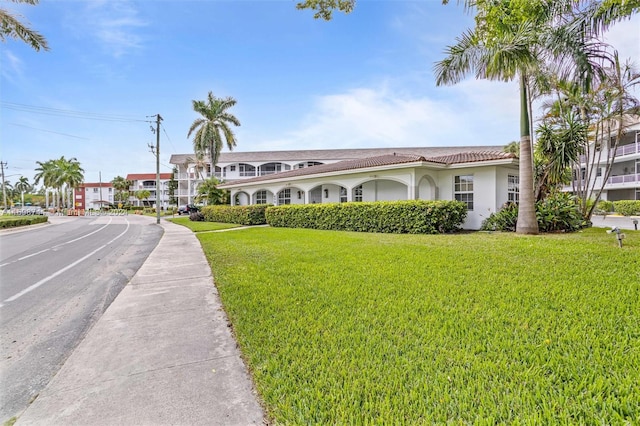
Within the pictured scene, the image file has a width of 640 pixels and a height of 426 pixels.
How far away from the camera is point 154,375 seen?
3.01 metres

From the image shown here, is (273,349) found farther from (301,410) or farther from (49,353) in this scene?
(49,353)

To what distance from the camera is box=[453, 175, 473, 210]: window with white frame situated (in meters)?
15.6

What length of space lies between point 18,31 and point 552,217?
2294 cm

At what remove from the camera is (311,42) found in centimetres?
1330

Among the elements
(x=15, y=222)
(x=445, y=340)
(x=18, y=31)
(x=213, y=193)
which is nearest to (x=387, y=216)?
(x=445, y=340)

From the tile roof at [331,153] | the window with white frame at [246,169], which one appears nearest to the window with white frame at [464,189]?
the tile roof at [331,153]

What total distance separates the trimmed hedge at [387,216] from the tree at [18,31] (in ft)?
47.0

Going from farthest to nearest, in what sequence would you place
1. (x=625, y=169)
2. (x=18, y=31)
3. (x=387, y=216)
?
(x=625, y=169) < (x=387, y=216) < (x=18, y=31)

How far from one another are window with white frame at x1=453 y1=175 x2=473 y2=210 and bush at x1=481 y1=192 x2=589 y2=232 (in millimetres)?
2121

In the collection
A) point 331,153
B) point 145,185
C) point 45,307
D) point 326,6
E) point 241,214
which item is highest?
point 331,153

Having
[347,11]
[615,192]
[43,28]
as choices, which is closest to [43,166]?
[43,28]

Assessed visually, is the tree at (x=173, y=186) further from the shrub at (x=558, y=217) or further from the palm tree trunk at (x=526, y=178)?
the shrub at (x=558, y=217)

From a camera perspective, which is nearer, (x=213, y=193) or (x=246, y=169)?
(x=213, y=193)

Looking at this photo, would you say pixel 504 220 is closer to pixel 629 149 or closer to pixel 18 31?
pixel 18 31
